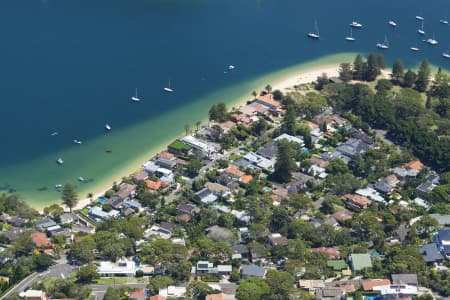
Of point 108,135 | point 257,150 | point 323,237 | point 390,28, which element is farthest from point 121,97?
point 390,28

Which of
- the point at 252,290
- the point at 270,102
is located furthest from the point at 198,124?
the point at 252,290

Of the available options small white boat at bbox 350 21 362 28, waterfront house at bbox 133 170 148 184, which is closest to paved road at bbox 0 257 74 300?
waterfront house at bbox 133 170 148 184

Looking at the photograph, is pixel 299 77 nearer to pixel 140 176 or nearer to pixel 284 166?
pixel 284 166

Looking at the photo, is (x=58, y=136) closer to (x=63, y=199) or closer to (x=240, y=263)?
(x=63, y=199)

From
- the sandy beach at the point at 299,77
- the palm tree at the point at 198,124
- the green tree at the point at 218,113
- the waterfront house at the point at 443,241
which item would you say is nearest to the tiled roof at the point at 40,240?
the sandy beach at the point at 299,77

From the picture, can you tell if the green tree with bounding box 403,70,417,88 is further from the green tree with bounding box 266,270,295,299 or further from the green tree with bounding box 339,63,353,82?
the green tree with bounding box 266,270,295,299

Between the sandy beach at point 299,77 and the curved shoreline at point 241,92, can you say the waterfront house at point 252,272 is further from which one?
the sandy beach at point 299,77
